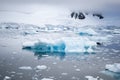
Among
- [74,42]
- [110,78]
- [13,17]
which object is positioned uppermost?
[13,17]

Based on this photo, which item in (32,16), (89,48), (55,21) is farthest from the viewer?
(32,16)

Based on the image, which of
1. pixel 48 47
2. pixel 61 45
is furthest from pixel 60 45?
pixel 48 47

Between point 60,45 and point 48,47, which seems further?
point 48,47

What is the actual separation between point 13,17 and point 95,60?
143 feet

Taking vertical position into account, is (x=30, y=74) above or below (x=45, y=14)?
below

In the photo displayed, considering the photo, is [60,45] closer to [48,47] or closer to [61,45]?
[61,45]

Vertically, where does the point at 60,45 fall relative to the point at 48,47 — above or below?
above

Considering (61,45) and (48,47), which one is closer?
(61,45)

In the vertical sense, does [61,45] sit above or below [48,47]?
above

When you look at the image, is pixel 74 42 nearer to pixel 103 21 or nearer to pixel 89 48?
pixel 89 48

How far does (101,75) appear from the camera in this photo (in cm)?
737

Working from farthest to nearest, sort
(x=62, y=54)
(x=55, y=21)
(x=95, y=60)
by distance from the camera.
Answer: (x=55, y=21) < (x=62, y=54) < (x=95, y=60)

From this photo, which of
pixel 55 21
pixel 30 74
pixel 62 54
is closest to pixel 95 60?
pixel 62 54

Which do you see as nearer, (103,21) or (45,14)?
(45,14)
